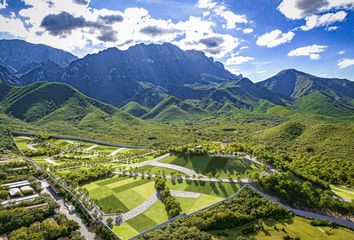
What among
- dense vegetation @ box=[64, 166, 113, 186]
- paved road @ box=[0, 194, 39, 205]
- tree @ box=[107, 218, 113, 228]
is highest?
dense vegetation @ box=[64, 166, 113, 186]

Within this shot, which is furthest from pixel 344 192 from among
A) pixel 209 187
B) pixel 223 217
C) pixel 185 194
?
pixel 185 194

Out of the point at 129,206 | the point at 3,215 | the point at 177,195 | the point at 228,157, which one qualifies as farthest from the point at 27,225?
the point at 228,157

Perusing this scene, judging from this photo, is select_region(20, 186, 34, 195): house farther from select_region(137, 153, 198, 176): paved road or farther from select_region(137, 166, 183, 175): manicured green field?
select_region(137, 153, 198, 176): paved road

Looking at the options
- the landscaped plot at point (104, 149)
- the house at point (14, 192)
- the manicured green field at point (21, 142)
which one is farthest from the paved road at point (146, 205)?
the manicured green field at point (21, 142)

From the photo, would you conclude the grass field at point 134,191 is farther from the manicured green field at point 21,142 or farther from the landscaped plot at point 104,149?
the manicured green field at point 21,142

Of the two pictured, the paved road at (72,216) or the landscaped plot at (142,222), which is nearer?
the landscaped plot at (142,222)

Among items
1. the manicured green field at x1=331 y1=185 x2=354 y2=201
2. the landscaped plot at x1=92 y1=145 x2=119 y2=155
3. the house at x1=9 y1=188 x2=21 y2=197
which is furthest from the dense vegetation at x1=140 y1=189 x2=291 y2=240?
the landscaped plot at x1=92 y1=145 x2=119 y2=155

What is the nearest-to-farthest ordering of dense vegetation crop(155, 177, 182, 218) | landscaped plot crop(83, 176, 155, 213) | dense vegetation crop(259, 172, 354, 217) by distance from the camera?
dense vegetation crop(155, 177, 182, 218) < dense vegetation crop(259, 172, 354, 217) < landscaped plot crop(83, 176, 155, 213)
